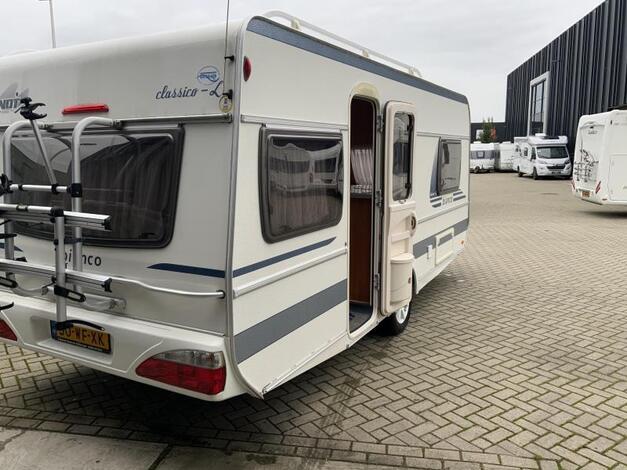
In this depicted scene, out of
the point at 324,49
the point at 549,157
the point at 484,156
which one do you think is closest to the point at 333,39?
the point at 324,49

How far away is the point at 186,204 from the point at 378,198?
82.6 inches

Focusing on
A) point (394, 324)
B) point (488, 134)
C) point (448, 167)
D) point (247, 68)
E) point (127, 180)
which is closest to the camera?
point (247, 68)

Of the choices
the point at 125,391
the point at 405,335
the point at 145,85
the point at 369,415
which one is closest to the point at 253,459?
the point at 369,415

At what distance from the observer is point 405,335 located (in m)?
5.62

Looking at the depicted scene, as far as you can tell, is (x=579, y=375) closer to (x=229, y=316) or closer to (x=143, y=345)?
(x=229, y=316)

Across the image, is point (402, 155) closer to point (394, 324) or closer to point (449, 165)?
point (394, 324)

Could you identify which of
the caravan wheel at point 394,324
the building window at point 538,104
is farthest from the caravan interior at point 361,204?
the building window at point 538,104

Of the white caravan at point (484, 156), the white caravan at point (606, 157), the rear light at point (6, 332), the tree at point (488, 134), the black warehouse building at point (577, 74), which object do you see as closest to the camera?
the rear light at point (6, 332)

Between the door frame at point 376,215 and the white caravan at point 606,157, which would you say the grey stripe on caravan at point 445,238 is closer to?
the door frame at point 376,215

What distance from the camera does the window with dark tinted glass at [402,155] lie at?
503 centimetres

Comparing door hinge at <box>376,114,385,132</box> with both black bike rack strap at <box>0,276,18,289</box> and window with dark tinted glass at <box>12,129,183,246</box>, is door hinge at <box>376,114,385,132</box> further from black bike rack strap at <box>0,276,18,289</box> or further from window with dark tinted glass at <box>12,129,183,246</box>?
black bike rack strap at <box>0,276,18,289</box>

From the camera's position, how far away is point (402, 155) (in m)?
5.22

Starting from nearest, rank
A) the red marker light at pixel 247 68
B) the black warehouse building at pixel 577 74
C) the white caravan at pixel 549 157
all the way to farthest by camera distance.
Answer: the red marker light at pixel 247 68 < the black warehouse building at pixel 577 74 < the white caravan at pixel 549 157

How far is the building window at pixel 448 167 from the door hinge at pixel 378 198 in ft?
5.34
